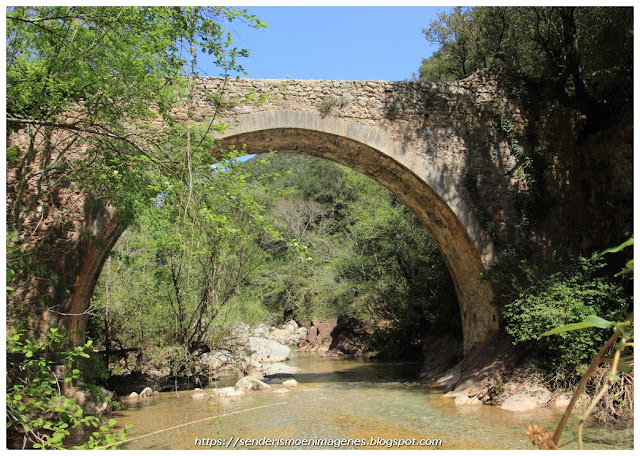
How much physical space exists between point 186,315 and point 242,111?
4.31m

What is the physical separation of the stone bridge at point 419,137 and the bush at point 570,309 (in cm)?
140

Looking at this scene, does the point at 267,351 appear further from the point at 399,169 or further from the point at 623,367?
the point at 623,367

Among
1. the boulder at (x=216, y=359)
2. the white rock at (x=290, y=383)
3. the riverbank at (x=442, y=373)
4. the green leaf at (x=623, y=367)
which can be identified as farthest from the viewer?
the boulder at (x=216, y=359)

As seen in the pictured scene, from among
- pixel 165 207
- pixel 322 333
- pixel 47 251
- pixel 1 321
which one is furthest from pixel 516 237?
pixel 322 333

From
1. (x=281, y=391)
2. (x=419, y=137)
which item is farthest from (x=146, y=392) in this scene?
(x=419, y=137)

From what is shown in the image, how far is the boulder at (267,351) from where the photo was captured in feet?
46.6

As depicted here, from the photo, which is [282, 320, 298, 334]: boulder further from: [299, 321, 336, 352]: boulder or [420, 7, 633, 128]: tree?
[420, 7, 633, 128]: tree

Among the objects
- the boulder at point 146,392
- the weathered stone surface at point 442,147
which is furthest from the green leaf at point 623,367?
the boulder at point 146,392

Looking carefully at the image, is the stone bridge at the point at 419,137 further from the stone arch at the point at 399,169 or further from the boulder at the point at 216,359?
the boulder at the point at 216,359

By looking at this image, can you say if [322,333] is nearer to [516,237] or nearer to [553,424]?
[516,237]

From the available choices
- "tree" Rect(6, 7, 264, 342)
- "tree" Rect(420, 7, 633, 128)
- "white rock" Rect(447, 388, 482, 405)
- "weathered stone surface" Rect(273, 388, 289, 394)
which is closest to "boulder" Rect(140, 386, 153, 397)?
"weathered stone surface" Rect(273, 388, 289, 394)

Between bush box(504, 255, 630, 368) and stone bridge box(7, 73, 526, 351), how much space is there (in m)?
1.40

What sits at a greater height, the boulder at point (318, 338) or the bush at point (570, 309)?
the bush at point (570, 309)

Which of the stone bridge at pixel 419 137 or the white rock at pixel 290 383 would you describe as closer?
the stone bridge at pixel 419 137
